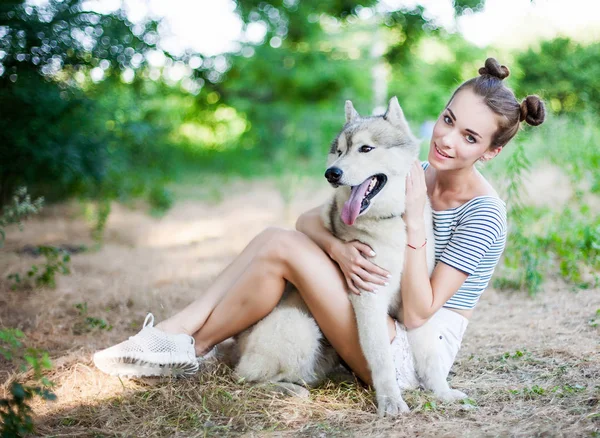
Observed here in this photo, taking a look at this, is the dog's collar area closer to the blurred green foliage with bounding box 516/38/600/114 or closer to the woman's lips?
the woman's lips

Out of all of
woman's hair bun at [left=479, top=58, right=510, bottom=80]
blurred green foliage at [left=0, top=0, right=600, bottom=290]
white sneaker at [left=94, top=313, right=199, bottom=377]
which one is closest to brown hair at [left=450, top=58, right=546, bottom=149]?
woman's hair bun at [left=479, top=58, right=510, bottom=80]

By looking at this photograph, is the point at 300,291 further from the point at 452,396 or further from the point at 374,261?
the point at 452,396

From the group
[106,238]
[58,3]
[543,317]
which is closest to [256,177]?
[106,238]

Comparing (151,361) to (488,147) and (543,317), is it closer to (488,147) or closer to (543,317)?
(488,147)

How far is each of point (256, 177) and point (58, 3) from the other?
526cm

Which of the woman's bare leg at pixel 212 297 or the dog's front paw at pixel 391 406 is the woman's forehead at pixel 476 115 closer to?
the woman's bare leg at pixel 212 297

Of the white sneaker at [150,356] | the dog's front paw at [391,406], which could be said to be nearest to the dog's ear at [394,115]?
A: the dog's front paw at [391,406]

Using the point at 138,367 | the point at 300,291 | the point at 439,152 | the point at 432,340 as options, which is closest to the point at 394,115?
the point at 439,152

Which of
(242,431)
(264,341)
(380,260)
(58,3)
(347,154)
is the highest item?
→ (58,3)

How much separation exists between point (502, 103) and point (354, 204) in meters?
0.80

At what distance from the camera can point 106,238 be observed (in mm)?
6188

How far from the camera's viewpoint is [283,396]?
2422 millimetres

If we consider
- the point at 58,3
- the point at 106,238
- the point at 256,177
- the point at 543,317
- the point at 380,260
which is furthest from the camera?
the point at 256,177

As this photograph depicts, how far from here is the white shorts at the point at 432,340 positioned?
242 cm
